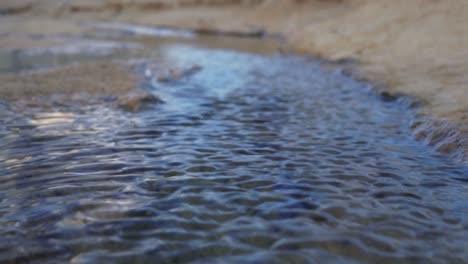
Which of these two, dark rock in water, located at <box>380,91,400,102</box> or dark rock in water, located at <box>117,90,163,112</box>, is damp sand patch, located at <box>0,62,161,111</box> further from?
dark rock in water, located at <box>380,91,400,102</box>

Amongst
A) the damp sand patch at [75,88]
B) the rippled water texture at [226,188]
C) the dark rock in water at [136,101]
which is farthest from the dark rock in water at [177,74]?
the rippled water texture at [226,188]

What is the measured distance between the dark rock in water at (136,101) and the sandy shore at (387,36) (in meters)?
3.78

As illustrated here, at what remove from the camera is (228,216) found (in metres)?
3.46

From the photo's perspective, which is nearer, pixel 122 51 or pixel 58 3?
pixel 122 51

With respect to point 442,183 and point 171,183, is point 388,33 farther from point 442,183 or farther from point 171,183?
point 171,183

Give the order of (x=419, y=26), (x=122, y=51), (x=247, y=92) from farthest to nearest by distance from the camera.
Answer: (x=122, y=51) < (x=419, y=26) < (x=247, y=92)

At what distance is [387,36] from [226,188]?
9.99 meters

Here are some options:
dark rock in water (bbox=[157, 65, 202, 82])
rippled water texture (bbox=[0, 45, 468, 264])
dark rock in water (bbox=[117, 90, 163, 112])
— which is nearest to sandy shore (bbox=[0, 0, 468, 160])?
rippled water texture (bbox=[0, 45, 468, 264])

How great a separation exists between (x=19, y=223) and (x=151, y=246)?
1016 mm

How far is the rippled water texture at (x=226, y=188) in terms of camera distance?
119 inches

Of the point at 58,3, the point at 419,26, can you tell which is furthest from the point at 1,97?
the point at 58,3

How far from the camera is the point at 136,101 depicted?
6871mm

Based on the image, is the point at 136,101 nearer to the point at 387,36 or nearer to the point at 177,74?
the point at 177,74

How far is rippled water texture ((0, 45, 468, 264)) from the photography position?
119 inches
